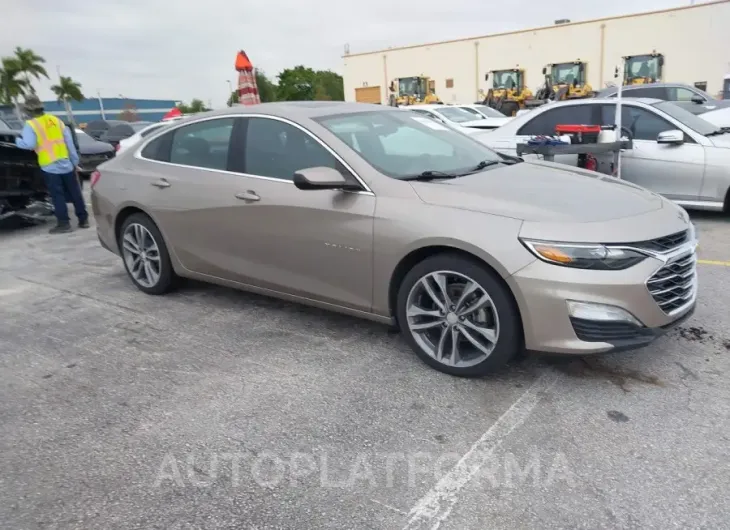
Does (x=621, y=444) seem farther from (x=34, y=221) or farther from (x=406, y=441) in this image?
(x=34, y=221)

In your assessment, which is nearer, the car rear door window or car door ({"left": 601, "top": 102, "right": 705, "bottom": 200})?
car door ({"left": 601, "top": 102, "right": 705, "bottom": 200})

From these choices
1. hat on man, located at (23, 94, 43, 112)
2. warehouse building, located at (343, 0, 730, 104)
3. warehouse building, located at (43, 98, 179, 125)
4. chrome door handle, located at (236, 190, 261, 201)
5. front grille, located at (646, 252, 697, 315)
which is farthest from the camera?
warehouse building, located at (43, 98, 179, 125)

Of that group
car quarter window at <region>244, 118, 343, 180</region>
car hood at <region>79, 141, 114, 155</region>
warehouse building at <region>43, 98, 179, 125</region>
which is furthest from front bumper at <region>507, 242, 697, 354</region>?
warehouse building at <region>43, 98, 179, 125</region>

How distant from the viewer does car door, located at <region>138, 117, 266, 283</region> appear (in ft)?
14.3

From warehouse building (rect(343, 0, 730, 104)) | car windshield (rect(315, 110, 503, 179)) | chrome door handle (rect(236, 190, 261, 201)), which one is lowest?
chrome door handle (rect(236, 190, 261, 201))

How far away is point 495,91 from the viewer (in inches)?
1148

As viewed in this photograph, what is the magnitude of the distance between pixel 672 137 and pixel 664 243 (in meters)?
4.25

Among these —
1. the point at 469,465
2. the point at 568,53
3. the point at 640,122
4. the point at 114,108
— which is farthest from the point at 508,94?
the point at 114,108

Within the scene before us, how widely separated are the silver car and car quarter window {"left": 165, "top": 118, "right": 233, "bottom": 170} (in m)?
4.50

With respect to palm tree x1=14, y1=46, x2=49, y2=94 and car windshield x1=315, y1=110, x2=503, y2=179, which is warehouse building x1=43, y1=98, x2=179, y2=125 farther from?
car windshield x1=315, y1=110, x2=503, y2=179

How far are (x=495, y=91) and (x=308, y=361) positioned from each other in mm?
27674

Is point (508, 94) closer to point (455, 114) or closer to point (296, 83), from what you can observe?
point (455, 114)

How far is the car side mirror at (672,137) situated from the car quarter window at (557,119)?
972mm

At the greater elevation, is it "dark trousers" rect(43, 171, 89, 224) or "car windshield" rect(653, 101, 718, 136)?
"car windshield" rect(653, 101, 718, 136)
